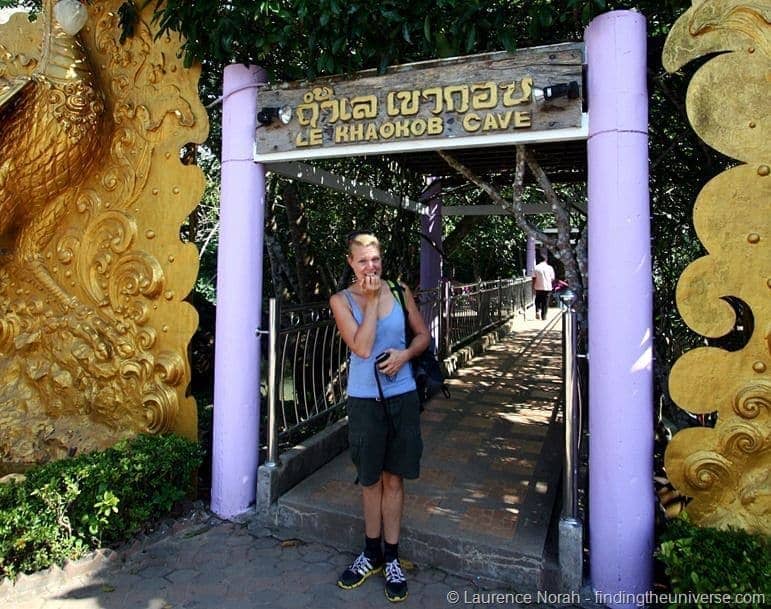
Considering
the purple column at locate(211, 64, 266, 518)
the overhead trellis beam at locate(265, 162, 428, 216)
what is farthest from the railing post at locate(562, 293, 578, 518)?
the overhead trellis beam at locate(265, 162, 428, 216)

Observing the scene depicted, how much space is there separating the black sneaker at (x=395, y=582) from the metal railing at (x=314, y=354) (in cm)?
120

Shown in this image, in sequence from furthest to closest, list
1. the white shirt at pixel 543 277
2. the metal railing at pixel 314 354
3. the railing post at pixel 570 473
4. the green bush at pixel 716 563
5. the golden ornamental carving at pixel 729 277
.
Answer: the white shirt at pixel 543 277 → the metal railing at pixel 314 354 → the railing post at pixel 570 473 → the golden ornamental carving at pixel 729 277 → the green bush at pixel 716 563

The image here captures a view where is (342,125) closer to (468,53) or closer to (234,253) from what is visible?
(468,53)

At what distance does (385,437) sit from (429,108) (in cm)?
180

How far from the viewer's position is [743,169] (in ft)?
8.66

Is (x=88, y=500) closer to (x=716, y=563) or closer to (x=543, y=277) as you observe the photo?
(x=716, y=563)

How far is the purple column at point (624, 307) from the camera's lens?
8.91ft

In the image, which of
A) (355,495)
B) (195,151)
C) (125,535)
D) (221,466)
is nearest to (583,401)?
(355,495)

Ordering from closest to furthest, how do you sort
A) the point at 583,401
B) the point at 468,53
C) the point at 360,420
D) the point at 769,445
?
the point at 769,445 → the point at 360,420 → the point at 468,53 → the point at 583,401

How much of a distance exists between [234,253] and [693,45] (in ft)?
9.19

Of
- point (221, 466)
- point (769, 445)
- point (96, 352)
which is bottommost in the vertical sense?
point (221, 466)

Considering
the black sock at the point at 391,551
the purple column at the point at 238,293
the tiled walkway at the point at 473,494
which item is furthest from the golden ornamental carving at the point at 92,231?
the black sock at the point at 391,551

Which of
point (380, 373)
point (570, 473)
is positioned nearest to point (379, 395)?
point (380, 373)

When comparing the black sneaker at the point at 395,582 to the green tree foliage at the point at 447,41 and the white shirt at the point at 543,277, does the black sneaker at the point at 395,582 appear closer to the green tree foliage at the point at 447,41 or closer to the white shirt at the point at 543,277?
the green tree foliage at the point at 447,41
